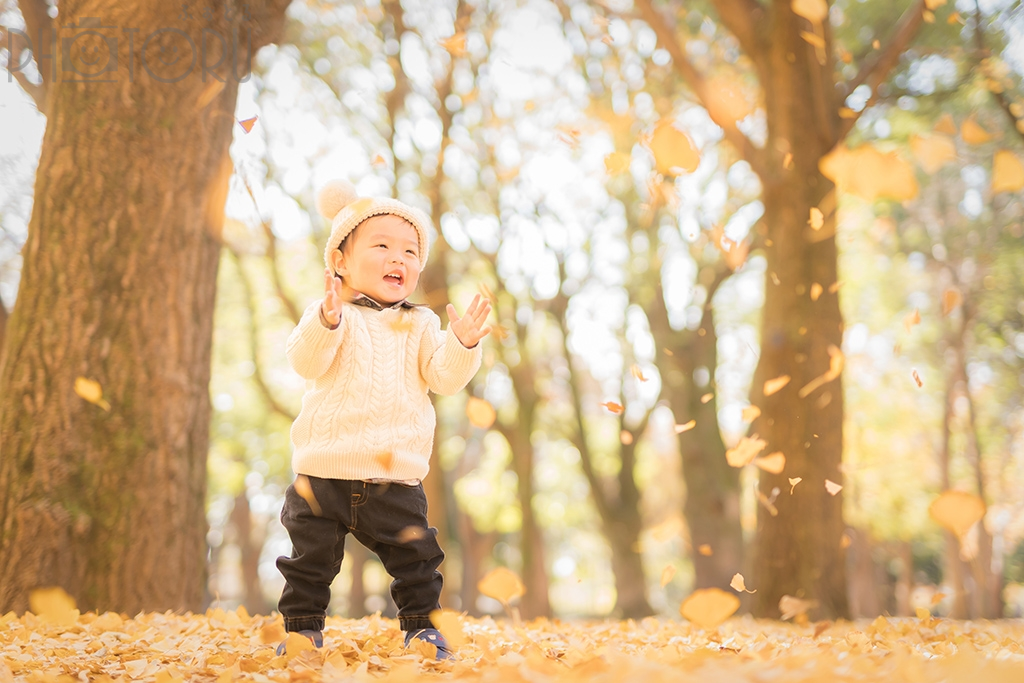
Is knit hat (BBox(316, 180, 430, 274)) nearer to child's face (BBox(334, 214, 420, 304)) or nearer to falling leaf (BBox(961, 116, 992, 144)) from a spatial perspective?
child's face (BBox(334, 214, 420, 304))

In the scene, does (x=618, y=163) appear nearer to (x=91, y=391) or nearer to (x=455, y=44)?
(x=455, y=44)

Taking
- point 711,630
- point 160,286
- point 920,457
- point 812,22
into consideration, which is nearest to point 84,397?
point 160,286

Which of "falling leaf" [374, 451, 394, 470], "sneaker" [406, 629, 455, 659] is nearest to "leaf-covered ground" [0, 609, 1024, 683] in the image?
"sneaker" [406, 629, 455, 659]

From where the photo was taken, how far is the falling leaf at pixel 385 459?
2824 millimetres

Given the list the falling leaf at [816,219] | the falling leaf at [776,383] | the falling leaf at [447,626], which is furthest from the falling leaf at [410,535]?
the falling leaf at [816,219]

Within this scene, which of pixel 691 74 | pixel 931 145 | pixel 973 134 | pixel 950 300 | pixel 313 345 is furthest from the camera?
pixel 950 300

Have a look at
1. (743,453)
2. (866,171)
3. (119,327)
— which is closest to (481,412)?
(743,453)

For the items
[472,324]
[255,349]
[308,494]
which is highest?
[255,349]

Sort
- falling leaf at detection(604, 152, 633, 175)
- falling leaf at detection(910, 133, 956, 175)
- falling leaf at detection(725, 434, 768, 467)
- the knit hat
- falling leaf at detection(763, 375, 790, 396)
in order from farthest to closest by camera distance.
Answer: falling leaf at detection(604, 152, 633, 175) → falling leaf at detection(910, 133, 956, 175) → falling leaf at detection(725, 434, 768, 467) → falling leaf at detection(763, 375, 790, 396) → the knit hat

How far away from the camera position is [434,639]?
2736 millimetres

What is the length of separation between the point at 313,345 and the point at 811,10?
205 inches

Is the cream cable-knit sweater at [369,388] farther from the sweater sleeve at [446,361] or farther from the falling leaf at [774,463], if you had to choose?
the falling leaf at [774,463]

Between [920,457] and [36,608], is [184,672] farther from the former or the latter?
[920,457]

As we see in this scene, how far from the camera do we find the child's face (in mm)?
2973
